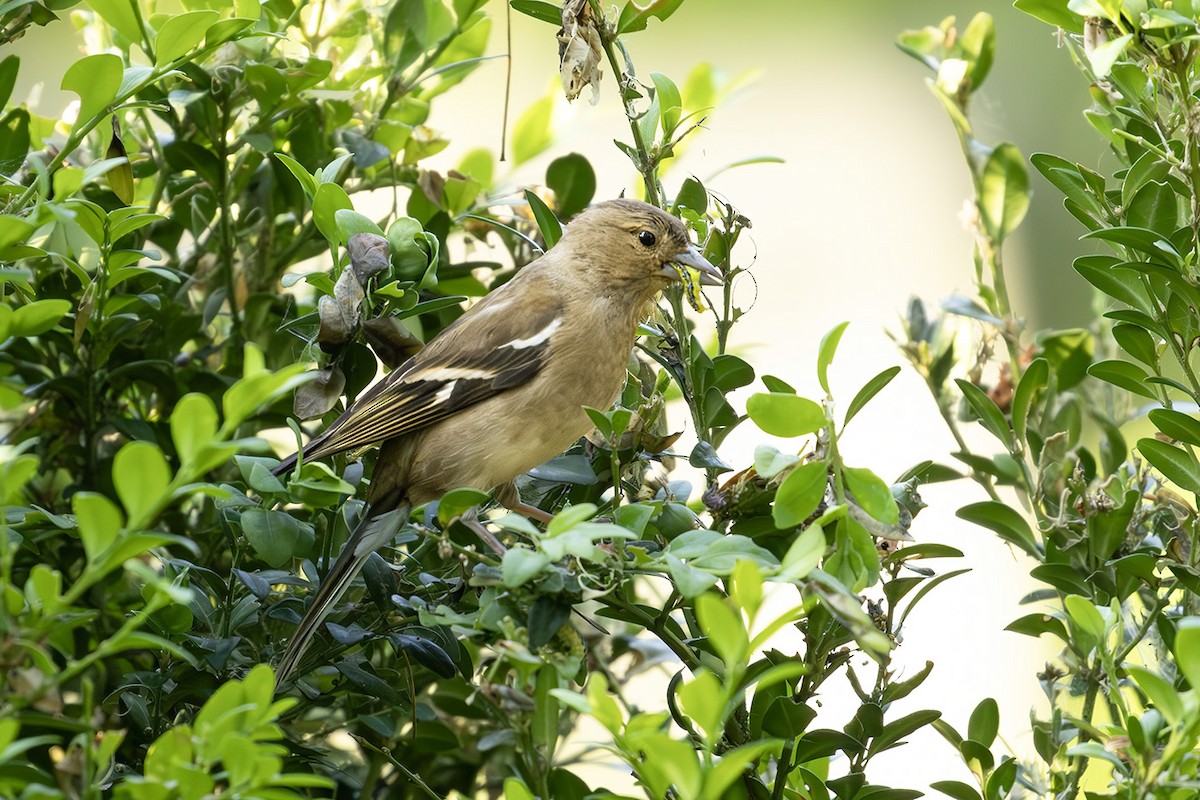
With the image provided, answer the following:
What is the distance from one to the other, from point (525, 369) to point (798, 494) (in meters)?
1.20

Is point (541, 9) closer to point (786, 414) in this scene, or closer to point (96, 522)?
point (786, 414)

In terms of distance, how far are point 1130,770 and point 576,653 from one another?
23.5 inches

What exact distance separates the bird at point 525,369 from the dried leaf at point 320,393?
0.30m

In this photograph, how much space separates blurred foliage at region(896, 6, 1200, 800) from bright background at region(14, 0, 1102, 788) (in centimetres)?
251

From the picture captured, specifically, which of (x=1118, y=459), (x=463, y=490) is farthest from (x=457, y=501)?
(x=1118, y=459)

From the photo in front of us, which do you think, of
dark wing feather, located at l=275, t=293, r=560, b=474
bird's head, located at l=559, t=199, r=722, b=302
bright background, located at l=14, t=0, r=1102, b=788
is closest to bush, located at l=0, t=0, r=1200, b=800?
dark wing feather, located at l=275, t=293, r=560, b=474

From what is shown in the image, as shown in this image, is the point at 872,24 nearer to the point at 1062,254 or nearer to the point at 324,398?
the point at 1062,254

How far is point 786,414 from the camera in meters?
1.25

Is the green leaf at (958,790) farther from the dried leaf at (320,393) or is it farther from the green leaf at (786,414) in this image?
the dried leaf at (320,393)

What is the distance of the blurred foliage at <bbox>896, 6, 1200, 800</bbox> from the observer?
1360 millimetres

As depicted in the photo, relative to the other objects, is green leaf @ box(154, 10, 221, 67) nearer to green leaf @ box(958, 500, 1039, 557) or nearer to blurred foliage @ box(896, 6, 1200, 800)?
blurred foliage @ box(896, 6, 1200, 800)

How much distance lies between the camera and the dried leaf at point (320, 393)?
165 cm

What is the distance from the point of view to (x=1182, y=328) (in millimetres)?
1612

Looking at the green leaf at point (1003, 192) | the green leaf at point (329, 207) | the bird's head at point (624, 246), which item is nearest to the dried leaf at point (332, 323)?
the green leaf at point (329, 207)
